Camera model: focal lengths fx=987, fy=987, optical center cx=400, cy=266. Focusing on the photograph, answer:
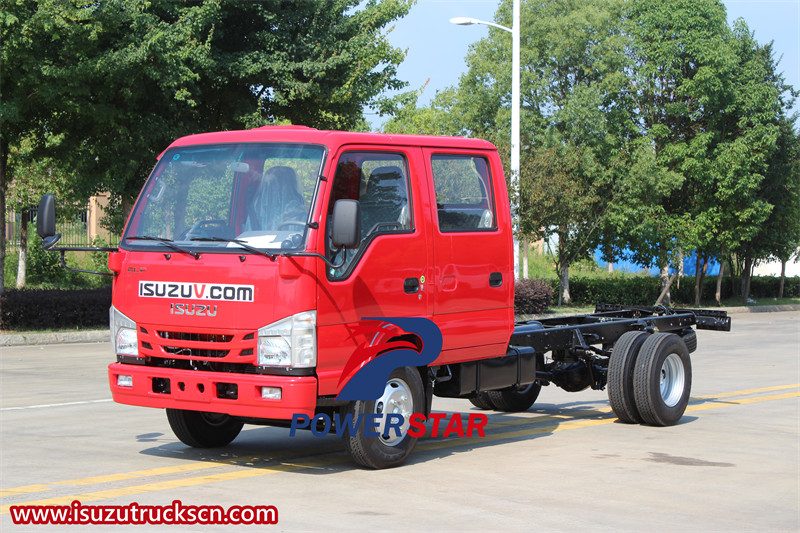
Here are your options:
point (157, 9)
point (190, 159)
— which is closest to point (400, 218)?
point (190, 159)

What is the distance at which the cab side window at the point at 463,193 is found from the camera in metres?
8.55

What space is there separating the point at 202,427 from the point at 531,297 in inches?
834

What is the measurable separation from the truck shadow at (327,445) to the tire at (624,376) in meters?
0.45

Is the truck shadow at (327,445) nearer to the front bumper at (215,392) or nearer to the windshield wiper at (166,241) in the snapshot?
the front bumper at (215,392)

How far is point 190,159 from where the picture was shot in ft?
27.0

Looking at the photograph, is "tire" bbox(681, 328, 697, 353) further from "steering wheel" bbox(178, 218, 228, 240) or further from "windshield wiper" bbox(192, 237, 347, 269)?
"steering wheel" bbox(178, 218, 228, 240)

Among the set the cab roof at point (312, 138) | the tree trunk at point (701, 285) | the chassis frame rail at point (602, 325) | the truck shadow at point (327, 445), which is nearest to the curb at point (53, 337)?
the truck shadow at point (327, 445)

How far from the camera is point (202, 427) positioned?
878 cm

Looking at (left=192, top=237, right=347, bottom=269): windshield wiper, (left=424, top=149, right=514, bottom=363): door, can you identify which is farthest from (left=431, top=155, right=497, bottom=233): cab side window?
(left=192, top=237, right=347, bottom=269): windshield wiper

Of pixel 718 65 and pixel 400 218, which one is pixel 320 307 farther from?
pixel 718 65

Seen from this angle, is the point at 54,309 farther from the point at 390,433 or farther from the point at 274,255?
the point at 274,255

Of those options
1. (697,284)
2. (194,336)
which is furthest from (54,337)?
(697,284)

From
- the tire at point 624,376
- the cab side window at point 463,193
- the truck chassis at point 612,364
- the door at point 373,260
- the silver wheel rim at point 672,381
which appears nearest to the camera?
the door at point 373,260

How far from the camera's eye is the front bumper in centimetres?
714
